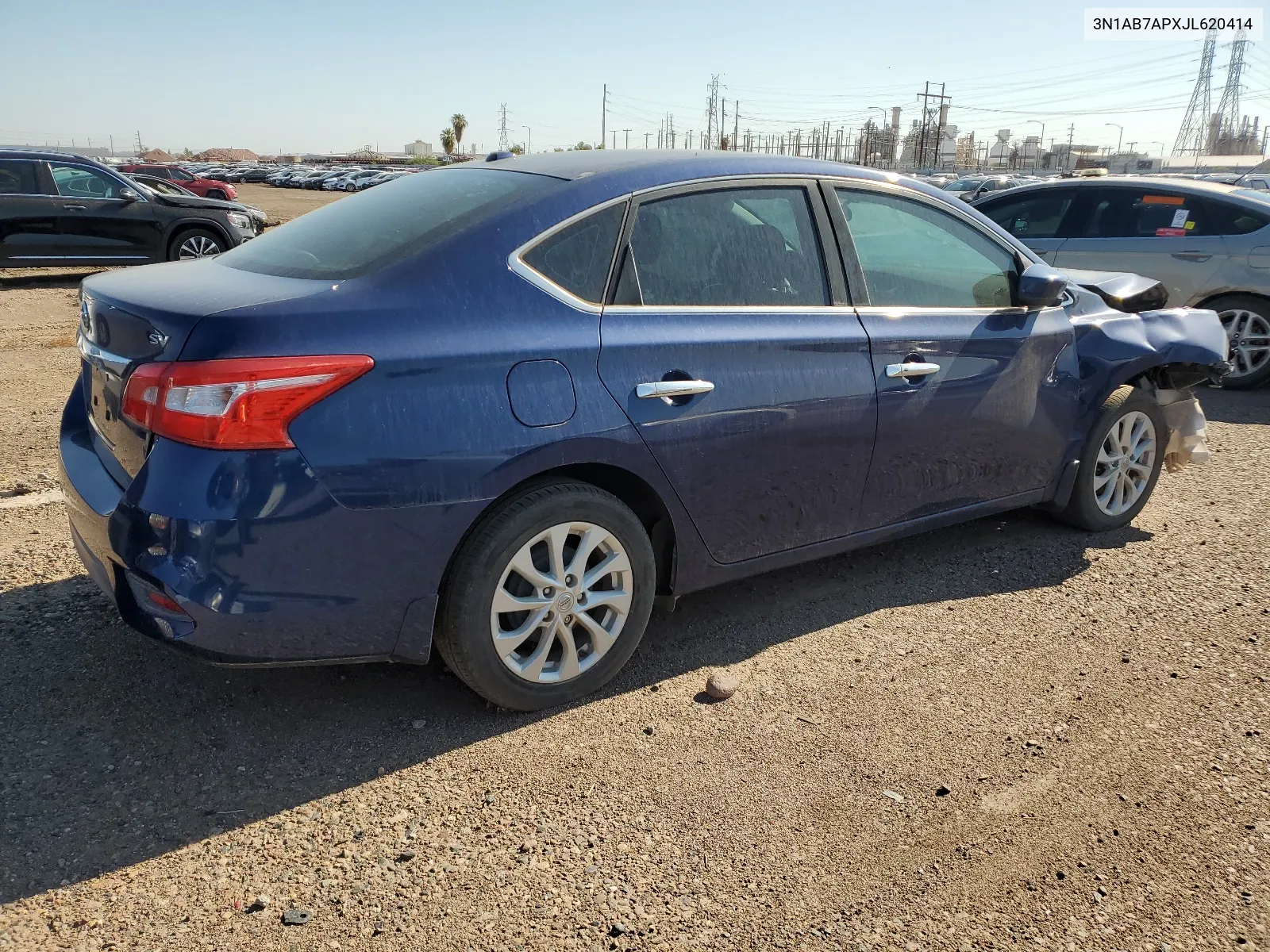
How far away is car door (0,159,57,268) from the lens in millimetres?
12418

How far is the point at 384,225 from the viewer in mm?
3305

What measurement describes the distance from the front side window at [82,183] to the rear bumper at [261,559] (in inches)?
466

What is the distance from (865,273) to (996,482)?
113 centimetres

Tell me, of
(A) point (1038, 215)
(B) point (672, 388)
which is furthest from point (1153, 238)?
(B) point (672, 388)

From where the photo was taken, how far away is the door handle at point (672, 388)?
10.3 feet

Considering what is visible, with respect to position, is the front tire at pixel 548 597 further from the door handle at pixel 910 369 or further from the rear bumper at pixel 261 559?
the door handle at pixel 910 369

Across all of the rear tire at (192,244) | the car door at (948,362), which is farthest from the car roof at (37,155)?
the car door at (948,362)

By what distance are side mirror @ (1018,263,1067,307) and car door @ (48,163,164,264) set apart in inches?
464

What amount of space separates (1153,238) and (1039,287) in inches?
211

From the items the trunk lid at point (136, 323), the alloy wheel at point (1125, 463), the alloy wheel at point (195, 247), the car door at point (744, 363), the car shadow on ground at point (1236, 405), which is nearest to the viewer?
the trunk lid at point (136, 323)

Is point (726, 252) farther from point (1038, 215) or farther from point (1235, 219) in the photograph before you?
point (1235, 219)

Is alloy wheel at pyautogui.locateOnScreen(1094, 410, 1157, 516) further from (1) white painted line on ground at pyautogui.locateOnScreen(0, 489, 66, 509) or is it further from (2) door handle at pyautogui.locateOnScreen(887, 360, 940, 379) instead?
(1) white painted line on ground at pyautogui.locateOnScreen(0, 489, 66, 509)

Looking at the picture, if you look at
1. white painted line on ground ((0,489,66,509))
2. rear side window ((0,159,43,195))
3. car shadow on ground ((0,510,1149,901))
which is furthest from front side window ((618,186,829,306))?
rear side window ((0,159,43,195))

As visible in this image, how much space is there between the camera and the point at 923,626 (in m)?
3.93
